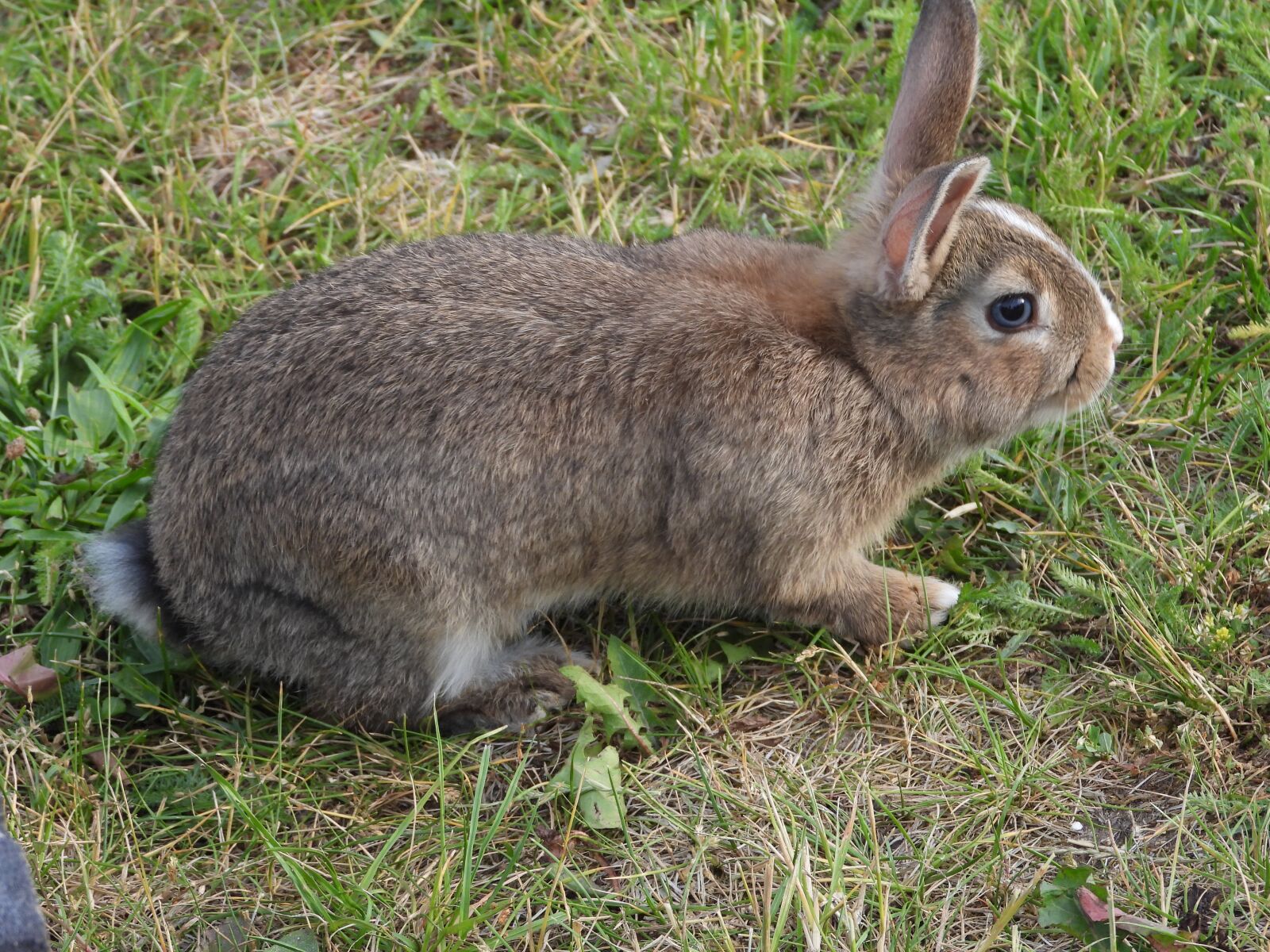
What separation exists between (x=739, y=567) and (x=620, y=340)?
726 millimetres

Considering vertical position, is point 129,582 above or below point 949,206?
below

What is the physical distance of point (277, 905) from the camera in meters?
3.79

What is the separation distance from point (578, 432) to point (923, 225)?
3.40ft

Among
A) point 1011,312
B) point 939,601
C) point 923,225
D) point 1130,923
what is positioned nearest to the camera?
point 1130,923

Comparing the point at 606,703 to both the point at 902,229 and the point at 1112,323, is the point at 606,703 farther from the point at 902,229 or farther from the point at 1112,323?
the point at 1112,323

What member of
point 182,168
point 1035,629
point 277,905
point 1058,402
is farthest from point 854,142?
point 277,905

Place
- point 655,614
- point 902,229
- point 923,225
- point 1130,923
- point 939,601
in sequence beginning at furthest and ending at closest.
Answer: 1. point 655,614
2. point 939,601
3. point 902,229
4. point 923,225
5. point 1130,923

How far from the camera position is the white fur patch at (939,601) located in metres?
4.36

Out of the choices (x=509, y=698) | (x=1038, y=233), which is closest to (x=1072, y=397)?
(x=1038, y=233)

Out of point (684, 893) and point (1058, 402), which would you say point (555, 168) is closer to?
point (1058, 402)

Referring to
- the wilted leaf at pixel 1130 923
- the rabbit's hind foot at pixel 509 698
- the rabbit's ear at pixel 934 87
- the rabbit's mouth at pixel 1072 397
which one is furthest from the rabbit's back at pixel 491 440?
the wilted leaf at pixel 1130 923

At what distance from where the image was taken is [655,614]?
457 centimetres

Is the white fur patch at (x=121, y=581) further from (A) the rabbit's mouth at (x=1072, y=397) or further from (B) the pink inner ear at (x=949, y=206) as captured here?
(A) the rabbit's mouth at (x=1072, y=397)

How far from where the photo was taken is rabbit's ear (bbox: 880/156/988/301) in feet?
12.3
